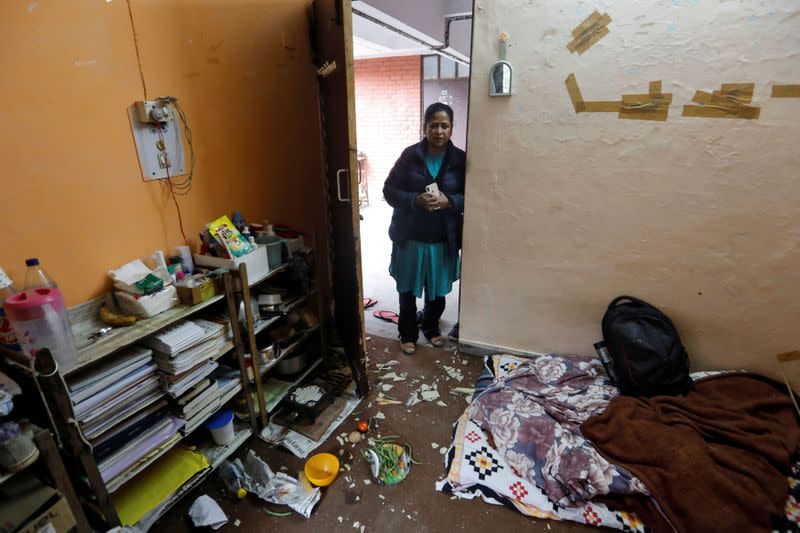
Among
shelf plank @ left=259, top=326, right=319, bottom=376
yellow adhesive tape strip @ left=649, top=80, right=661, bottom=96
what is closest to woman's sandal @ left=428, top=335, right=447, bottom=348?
shelf plank @ left=259, top=326, right=319, bottom=376

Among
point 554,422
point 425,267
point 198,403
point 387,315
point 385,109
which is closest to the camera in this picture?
point 198,403

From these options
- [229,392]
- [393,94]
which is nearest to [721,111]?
[229,392]

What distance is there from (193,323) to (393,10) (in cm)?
290

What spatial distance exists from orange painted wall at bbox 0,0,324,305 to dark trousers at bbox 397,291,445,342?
3.57ft

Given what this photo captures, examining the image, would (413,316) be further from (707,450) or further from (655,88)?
(655,88)

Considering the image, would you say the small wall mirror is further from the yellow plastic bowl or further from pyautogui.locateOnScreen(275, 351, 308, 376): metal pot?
the yellow plastic bowl

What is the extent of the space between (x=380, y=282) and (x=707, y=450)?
283 centimetres

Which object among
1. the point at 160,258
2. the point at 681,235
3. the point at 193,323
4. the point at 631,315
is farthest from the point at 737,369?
the point at 160,258

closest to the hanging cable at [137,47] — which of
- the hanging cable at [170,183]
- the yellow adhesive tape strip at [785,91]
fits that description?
the hanging cable at [170,183]

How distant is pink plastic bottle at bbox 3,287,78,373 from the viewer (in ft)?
3.91

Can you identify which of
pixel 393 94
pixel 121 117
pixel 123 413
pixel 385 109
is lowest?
pixel 123 413

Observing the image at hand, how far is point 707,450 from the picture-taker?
1701mm

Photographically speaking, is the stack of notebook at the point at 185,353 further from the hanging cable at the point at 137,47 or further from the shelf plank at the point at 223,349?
the hanging cable at the point at 137,47

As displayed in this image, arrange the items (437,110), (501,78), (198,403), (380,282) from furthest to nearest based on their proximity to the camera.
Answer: (380,282) < (437,110) < (501,78) < (198,403)
